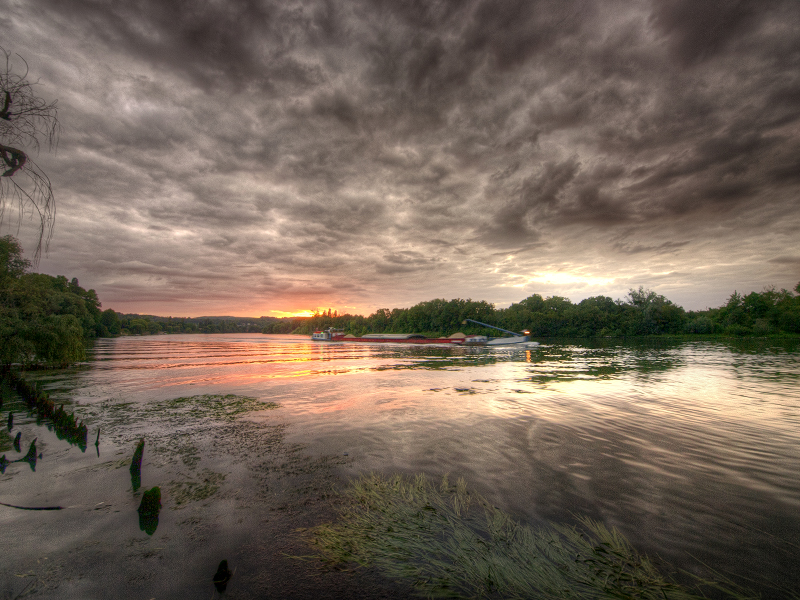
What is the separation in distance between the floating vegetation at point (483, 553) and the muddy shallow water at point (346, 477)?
0.33 m

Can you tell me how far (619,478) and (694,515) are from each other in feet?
4.41

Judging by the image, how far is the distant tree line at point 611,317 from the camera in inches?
3632

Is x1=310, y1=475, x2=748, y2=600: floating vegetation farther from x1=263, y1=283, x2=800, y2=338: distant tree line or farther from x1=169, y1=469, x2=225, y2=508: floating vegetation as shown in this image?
x1=263, y1=283, x2=800, y2=338: distant tree line

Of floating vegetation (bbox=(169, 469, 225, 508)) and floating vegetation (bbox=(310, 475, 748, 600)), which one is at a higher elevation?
floating vegetation (bbox=(310, 475, 748, 600))

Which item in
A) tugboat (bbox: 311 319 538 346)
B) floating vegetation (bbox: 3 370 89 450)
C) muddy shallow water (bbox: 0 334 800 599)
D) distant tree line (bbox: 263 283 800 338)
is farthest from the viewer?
distant tree line (bbox: 263 283 800 338)

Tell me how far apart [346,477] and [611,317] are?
130277 mm

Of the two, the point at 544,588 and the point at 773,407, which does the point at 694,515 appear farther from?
the point at 773,407

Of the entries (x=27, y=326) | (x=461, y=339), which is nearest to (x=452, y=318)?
(x=461, y=339)

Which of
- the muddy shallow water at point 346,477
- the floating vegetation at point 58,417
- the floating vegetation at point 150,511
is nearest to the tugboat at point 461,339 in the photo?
the muddy shallow water at point 346,477

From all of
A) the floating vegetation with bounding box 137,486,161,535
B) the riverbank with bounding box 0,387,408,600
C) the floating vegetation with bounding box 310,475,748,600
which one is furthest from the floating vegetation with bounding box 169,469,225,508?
the floating vegetation with bounding box 310,475,748,600

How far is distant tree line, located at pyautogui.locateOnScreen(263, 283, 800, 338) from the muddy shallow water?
10838cm

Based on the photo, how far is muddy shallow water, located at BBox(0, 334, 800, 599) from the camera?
372 centimetres

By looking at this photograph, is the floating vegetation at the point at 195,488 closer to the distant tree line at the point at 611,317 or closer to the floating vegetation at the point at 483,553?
the floating vegetation at the point at 483,553

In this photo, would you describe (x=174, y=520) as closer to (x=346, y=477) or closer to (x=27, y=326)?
(x=346, y=477)
